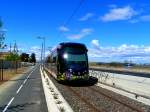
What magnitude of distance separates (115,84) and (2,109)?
16.2 metres

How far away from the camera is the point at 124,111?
17797 mm

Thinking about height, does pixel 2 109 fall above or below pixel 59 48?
below

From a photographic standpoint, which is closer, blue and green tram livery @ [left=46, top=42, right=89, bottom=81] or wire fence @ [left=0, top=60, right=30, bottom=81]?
blue and green tram livery @ [left=46, top=42, right=89, bottom=81]

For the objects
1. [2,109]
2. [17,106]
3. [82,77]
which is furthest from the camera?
[82,77]

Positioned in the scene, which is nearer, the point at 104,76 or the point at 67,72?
the point at 67,72

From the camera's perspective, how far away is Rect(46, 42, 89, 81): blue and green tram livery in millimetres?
35125

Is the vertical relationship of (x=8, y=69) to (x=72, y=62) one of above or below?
below

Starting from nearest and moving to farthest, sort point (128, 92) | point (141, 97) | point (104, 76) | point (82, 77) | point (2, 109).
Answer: point (2, 109), point (141, 97), point (128, 92), point (82, 77), point (104, 76)

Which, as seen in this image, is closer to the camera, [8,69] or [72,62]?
[72,62]

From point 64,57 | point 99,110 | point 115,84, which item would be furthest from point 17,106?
point 64,57

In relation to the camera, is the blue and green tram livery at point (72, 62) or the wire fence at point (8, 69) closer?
the blue and green tram livery at point (72, 62)

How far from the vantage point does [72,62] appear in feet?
116

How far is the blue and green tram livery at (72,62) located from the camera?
3512 cm

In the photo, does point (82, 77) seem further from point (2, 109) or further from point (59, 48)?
point (2, 109)
